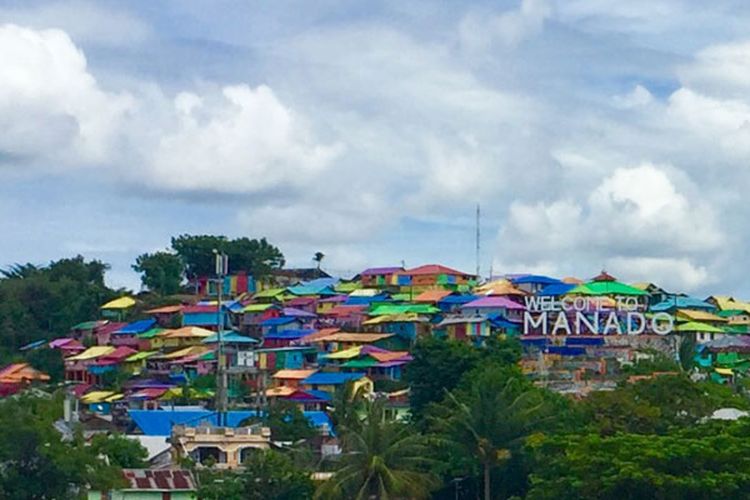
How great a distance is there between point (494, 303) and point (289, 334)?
40.2 feet

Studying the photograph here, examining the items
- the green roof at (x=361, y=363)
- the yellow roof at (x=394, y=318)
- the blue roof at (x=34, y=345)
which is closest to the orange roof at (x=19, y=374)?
the blue roof at (x=34, y=345)

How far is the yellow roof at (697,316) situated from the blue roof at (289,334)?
64.8ft

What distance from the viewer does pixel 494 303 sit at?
7688 centimetres

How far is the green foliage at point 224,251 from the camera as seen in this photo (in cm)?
9494

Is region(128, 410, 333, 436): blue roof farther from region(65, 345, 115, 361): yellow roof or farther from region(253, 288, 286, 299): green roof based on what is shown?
region(253, 288, 286, 299): green roof

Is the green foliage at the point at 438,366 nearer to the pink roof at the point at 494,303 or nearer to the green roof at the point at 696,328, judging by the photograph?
the pink roof at the point at 494,303

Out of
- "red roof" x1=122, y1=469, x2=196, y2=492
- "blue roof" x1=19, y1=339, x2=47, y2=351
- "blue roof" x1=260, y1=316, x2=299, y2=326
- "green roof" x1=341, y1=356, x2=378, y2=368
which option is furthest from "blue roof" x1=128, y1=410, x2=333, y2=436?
"blue roof" x1=19, y1=339, x2=47, y2=351

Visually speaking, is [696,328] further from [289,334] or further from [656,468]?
[656,468]

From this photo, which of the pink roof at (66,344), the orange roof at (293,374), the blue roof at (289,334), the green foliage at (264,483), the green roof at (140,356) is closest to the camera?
the green foliage at (264,483)

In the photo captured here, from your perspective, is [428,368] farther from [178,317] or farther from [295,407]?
[178,317]

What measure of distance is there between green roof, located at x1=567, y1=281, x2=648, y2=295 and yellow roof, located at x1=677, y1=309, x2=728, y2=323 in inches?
91.9

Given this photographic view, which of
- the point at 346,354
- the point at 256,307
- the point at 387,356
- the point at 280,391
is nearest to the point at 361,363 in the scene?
the point at 387,356

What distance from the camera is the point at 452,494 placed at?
47.4m

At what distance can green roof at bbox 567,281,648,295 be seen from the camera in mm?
76938
